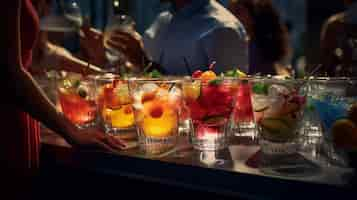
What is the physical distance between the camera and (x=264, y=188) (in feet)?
3.66

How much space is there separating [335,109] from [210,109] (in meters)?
0.36

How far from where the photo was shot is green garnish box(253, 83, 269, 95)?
4.35ft

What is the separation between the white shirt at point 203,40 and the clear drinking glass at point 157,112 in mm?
1013

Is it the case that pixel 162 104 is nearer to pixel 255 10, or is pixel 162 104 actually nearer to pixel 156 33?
pixel 156 33

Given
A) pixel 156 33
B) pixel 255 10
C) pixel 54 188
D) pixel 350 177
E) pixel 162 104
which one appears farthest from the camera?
pixel 255 10

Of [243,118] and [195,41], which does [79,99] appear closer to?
[243,118]

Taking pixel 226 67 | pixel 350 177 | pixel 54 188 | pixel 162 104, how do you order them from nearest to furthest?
pixel 350 177 < pixel 162 104 < pixel 54 188 < pixel 226 67

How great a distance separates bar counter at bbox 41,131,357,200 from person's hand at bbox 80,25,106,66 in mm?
1561

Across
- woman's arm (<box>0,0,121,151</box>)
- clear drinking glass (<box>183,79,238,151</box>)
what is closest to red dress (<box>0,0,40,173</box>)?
woman's arm (<box>0,0,121,151</box>)

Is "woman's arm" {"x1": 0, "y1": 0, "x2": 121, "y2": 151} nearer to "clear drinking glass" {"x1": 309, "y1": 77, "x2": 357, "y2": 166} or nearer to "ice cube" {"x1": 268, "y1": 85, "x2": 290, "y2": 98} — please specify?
"ice cube" {"x1": 268, "y1": 85, "x2": 290, "y2": 98}

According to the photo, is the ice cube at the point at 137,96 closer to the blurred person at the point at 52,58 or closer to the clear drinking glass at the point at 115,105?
the clear drinking glass at the point at 115,105

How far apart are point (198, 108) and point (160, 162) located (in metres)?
0.21

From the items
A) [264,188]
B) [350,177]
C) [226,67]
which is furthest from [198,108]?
[226,67]

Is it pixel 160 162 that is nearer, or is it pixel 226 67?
pixel 160 162
